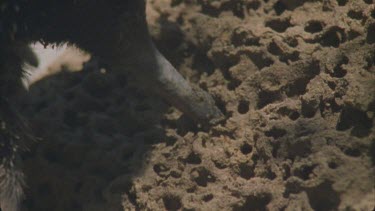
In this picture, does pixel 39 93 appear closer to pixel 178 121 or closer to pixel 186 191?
pixel 178 121

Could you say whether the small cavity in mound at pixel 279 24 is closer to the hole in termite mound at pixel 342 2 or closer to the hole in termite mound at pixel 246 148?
the hole in termite mound at pixel 342 2

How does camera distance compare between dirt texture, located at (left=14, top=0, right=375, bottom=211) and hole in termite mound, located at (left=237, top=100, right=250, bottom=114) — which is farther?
hole in termite mound, located at (left=237, top=100, right=250, bottom=114)

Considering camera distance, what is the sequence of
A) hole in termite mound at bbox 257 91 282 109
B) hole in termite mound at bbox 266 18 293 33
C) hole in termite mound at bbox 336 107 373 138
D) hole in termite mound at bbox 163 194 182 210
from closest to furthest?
hole in termite mound at bbox 336 107 373 138
hole in termite mound at bbox 163 194 182 210
hole in termite mound at bbox 257 91 282 109
hole in termite mound at bbox 266 18 293 33

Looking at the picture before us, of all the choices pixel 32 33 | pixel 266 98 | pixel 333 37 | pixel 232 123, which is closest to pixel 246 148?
pixel 232 123

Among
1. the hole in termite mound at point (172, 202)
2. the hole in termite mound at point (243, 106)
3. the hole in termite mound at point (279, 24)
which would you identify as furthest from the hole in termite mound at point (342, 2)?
the hole in termite mound at point (172, 202)

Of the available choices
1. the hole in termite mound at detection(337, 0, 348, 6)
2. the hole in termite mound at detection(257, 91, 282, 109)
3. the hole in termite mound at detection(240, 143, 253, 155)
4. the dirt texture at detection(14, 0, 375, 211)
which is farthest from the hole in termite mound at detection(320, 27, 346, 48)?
the hole in termite mound at detection(240, 143, 253, 155)

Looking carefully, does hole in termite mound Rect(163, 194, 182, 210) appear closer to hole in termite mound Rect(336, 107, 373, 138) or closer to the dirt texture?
the dirt texture

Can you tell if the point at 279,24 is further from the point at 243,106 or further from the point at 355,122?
the point at 355,122
